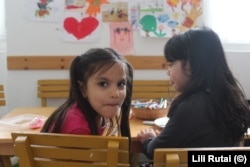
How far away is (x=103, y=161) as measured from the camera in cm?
90

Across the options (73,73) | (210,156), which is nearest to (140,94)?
(73,73)

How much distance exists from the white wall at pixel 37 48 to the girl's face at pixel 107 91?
4.92ft

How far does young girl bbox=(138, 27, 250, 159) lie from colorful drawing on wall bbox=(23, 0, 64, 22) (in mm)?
1639

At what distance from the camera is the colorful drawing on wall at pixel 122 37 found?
263cm

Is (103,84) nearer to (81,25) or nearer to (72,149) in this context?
(72,149)

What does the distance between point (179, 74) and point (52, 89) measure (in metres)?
1.65

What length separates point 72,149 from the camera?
899 mm

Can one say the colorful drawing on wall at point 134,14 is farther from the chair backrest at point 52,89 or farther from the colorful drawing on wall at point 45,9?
the chair backrest at point 52,89

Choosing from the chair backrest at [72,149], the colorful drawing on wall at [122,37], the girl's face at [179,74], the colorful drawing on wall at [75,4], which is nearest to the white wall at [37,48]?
the colorful drawing on wall at [122,37]

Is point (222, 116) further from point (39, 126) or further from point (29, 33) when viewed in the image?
point (29, 33)

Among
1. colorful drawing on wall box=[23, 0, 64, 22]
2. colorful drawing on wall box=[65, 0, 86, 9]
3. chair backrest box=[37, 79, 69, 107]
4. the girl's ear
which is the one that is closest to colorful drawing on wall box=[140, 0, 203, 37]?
colorful drawing on wall box=[65, 0, 86, 9]

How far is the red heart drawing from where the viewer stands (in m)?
2.62

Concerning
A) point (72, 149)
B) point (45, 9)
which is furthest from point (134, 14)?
point (72, 149)

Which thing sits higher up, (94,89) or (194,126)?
(94,89)
